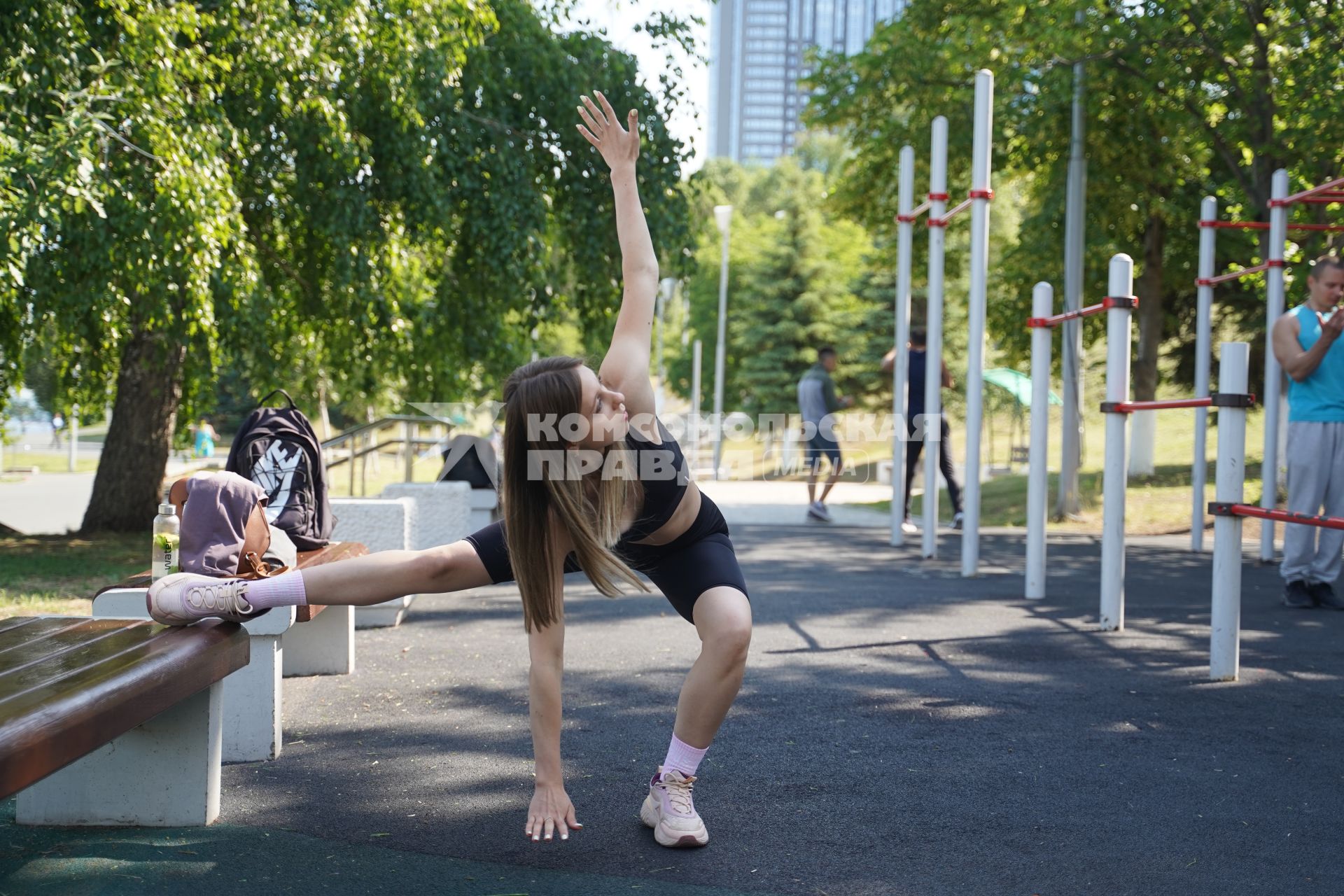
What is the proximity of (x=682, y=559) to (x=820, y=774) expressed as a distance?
0.99 metres

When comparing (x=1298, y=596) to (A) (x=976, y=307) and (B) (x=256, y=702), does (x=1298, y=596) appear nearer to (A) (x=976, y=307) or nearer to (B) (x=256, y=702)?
(A) (x=976, y=307)

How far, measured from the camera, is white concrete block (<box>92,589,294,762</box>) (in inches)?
154

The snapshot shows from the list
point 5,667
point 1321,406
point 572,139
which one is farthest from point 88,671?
point 572,139

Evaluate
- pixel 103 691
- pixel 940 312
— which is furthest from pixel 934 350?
pixel 103 691

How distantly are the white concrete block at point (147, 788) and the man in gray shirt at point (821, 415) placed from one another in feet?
34.4

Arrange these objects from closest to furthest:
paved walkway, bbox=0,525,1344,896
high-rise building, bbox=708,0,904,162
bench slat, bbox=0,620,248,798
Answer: bench slat, bbox=0,620,248,798, paved walkway, bbox=0,525,1344,896, high-rise building, bbox=708,0,904,162

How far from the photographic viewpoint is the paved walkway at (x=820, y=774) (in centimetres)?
294

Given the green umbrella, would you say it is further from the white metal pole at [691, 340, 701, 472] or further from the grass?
the grass

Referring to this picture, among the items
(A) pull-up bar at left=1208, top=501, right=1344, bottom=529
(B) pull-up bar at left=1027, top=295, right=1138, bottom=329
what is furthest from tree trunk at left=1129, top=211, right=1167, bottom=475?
(A) pull-up bar at left=1208, top=501, right=1344, bottom=529

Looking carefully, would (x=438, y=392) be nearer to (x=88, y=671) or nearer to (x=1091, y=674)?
(x=1091, y=674)

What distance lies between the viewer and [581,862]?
119 inches

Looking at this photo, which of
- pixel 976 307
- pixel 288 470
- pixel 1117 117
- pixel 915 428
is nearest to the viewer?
pixel 288 470

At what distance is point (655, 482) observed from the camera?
3156 millimetres

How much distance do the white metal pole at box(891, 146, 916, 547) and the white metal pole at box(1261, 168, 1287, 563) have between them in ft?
9.37
